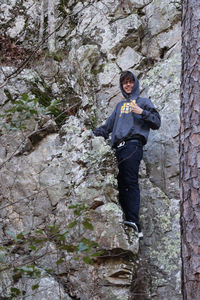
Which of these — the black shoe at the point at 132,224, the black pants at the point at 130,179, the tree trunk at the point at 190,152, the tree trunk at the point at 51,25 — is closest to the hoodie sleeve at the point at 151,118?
the black pants at the point at 130,179

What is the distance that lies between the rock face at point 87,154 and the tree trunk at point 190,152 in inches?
27.2

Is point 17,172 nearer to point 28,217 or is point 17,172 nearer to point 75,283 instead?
point 28,217

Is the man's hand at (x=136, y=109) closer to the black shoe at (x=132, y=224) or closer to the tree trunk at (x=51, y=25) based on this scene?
the black shoe at (x=132, y=224)

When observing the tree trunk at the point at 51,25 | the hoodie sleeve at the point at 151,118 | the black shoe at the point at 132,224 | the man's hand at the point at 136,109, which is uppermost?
the tree trunk at the point at 51,25

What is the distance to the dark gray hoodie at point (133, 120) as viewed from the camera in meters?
5.12

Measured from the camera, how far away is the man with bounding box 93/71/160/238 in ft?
16.3

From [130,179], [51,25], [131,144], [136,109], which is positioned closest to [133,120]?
[136,109]

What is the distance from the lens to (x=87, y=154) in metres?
5.60

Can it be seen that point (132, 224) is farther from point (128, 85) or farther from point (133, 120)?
point (128, 85)

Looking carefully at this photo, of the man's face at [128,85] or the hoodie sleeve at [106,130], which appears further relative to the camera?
the hoodie sleeve at [106,130]

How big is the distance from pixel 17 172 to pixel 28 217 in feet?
2.68

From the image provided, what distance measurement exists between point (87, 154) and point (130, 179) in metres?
0.91

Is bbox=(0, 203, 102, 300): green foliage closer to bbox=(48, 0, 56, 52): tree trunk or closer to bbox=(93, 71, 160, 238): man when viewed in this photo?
bbox=(93, 71, 160, 238): man

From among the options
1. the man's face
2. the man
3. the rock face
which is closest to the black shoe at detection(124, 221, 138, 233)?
the man
